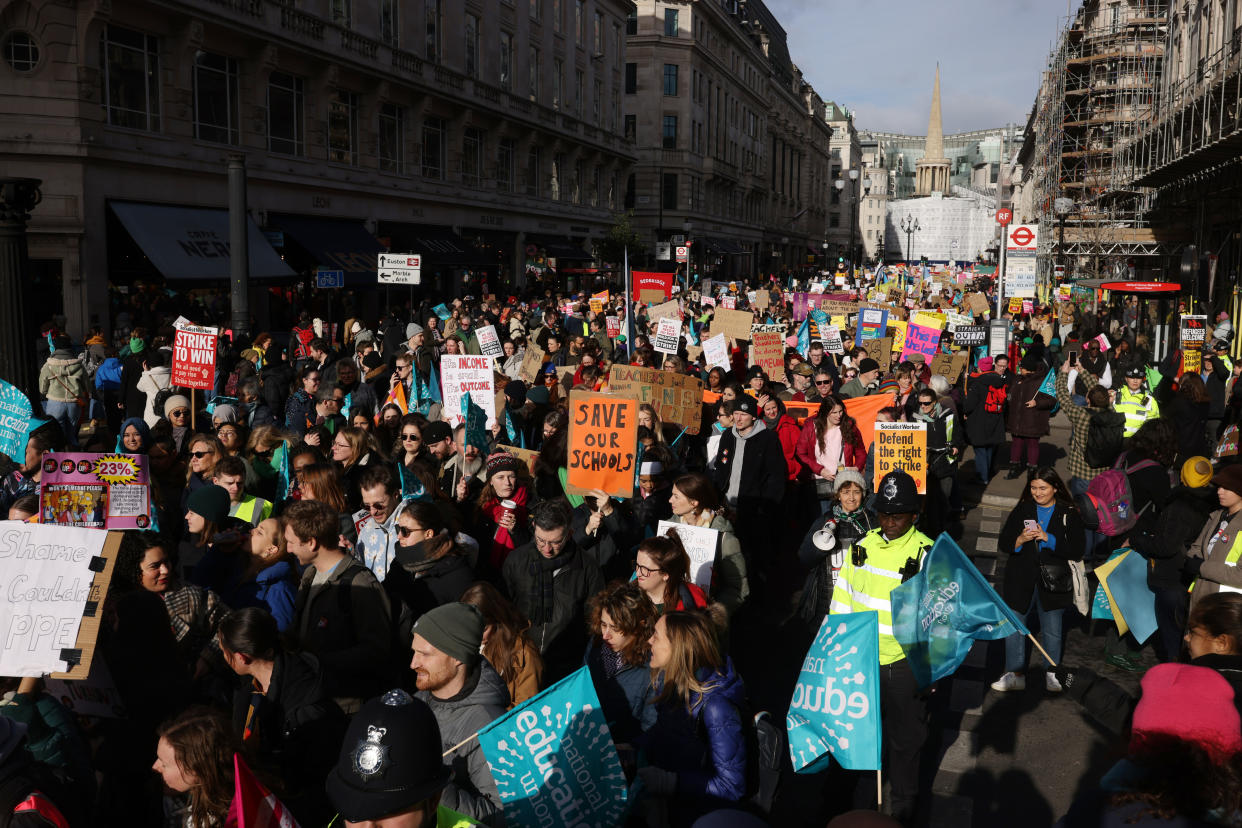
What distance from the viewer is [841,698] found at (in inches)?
176

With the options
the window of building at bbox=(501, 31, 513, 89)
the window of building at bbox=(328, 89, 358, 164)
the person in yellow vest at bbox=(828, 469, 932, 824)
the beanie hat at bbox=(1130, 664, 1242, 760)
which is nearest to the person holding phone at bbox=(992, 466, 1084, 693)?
the person in yellow vest at bbox=(828, 469, 932, 824)

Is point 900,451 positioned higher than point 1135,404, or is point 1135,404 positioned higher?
point 1135,404

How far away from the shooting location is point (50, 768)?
354cm

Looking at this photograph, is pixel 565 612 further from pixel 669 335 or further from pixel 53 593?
pixel 669 335

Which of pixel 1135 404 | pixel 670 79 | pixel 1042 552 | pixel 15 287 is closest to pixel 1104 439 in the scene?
pixel 1135 404

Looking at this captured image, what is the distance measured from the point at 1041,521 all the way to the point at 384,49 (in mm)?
27680

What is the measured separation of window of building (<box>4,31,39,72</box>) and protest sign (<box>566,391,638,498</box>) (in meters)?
17.2

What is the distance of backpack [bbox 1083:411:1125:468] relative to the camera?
995 cm

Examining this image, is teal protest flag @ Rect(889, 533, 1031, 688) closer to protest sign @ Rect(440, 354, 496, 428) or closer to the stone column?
protest sign @ Rect(440, 354, 496, 428)

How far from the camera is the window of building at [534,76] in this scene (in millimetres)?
41719

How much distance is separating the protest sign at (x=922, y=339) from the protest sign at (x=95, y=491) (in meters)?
12.9

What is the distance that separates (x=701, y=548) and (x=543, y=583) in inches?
39.7

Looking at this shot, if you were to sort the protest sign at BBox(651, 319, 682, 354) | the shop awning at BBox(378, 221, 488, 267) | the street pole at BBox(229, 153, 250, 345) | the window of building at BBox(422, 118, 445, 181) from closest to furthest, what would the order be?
the street pole at BBox(229, 153, 250, 345) < the protest sign at BBox(651, 319, 682, 354) < the shop awning at BBox(378, 221, 488, 267) < the window of building at BBox(422, 118, 445, 181)

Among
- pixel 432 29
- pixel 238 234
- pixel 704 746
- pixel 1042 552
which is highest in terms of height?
pixel 432 29
